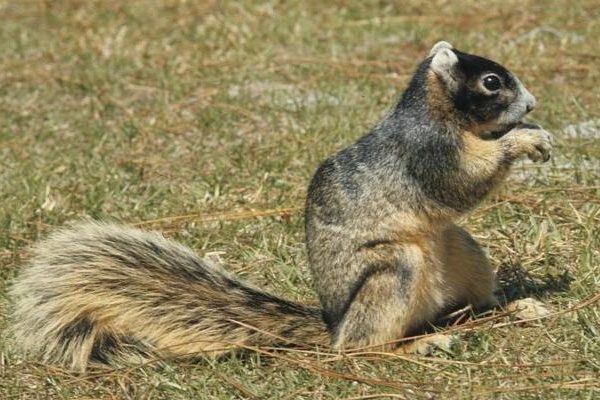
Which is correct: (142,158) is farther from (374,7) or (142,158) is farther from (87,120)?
(374,7)

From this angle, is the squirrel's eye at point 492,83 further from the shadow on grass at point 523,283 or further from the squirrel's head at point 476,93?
the shadow on grass at point 523,283

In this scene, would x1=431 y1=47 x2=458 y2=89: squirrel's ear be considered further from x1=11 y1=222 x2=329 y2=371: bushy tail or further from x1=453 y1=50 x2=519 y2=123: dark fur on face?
x1=11 y1=222 x2=329 y2=371: bushy tail

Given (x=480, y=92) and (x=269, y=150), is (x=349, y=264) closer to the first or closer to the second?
(x=480, y=92)

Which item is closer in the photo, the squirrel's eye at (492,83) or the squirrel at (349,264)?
the squirrel at (349,264)

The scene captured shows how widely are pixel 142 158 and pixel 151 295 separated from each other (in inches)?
82.8

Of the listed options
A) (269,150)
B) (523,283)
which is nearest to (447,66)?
(523,283)

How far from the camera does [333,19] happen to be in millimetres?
7613

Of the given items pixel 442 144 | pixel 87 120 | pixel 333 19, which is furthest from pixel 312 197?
pixel 333 19

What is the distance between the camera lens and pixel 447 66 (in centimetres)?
397

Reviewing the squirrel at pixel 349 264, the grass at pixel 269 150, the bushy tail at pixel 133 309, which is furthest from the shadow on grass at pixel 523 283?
the bushy tail at pixel 133 309

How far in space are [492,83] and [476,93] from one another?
64 millimetres

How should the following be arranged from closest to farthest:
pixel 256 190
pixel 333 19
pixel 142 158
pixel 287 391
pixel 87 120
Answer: pixel 287 391, pixel 256 190, pixel 142 158, pixel 87 120, pixel 333 19

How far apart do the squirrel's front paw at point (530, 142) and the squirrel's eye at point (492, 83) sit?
174 mm

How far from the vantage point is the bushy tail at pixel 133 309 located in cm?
382
